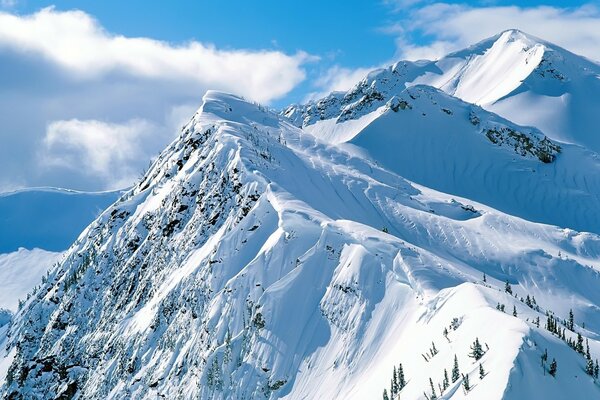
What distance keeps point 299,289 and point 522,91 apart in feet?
464

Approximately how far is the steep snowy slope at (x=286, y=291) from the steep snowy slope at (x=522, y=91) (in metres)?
68.0

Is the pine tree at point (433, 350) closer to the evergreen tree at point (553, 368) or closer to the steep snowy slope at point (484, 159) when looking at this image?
the evergreen tree at point (553, 368)

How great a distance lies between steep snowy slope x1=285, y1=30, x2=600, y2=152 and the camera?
506ft

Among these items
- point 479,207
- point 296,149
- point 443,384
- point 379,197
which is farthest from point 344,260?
point 479,207

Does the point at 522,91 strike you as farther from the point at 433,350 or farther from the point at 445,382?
the point at 445,382

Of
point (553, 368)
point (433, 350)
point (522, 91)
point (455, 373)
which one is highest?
point (522, 91)

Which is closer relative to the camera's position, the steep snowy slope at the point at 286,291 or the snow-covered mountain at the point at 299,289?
the snow-covered mountain at the point at 299,289

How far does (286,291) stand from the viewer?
47.5 meters

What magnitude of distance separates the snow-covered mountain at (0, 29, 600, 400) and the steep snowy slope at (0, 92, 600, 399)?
17 cm

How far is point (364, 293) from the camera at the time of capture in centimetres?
4550

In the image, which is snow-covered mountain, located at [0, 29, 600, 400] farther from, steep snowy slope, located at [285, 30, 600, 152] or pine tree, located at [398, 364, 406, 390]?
steep snowy slope, located at [285, 30, 600, 152]

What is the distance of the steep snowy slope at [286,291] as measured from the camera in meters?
35.5

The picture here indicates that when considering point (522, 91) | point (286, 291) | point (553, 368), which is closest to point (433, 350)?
point (553, 368)

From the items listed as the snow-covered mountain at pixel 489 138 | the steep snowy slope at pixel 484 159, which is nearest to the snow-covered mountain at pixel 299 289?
the steep snowy slope at pixel 484 159
